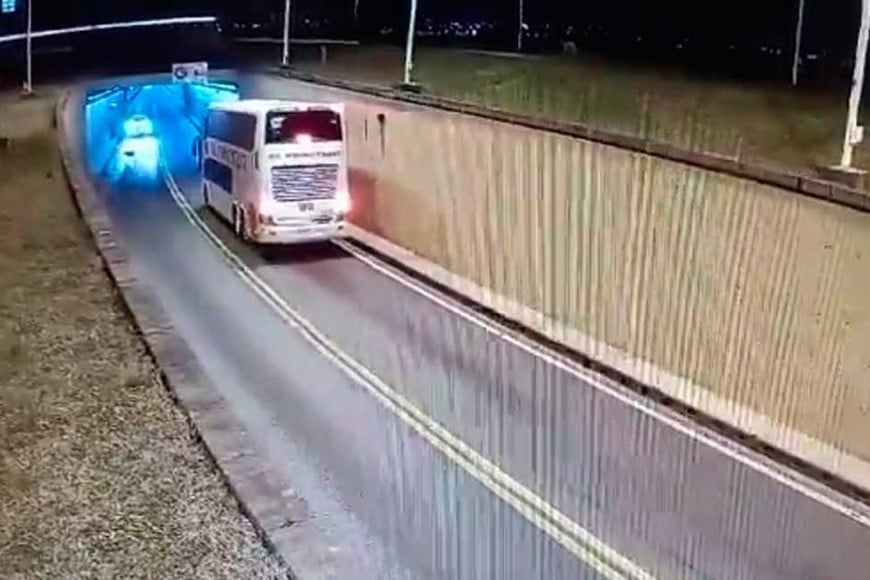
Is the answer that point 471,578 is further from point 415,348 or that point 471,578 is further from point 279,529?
point 415,348

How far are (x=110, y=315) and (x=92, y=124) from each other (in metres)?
23.5

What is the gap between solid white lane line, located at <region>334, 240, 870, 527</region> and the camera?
9305mm

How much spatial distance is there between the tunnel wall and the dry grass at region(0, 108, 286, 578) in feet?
16.9

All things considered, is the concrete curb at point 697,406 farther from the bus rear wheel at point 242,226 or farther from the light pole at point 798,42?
the light pole at point 798,42

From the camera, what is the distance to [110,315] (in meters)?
11.2

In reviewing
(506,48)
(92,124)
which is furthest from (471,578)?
(92,124)

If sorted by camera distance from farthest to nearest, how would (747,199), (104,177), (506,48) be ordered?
(506,48)
(104,177)
(747,199)

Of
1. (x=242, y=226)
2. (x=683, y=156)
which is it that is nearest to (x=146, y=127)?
(x=242, y=226)

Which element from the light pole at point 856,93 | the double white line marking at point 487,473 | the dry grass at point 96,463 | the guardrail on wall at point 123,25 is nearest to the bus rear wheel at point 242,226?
the double white line marking at point 487,473

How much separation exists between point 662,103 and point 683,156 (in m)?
5.49

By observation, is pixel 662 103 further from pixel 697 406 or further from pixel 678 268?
pixel 697 406

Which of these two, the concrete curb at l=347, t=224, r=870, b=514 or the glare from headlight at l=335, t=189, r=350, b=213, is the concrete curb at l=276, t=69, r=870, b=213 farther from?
the concrete curb at l=347, t=224, r=870, b=514

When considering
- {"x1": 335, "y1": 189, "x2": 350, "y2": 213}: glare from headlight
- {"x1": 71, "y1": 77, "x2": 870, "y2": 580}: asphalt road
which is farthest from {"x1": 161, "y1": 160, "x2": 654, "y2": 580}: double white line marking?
{"x1": 335, "y1": 189, "x2": 350, "y2": 213}: glare from headlight

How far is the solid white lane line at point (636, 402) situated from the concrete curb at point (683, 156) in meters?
2.28
